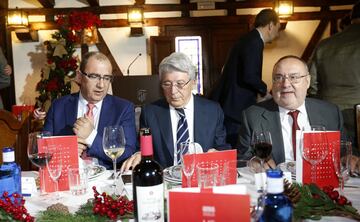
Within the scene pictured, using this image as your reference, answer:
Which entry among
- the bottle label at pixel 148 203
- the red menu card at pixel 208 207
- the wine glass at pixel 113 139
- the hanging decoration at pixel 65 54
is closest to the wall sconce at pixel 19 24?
the hanging decoration at pixel 65 54

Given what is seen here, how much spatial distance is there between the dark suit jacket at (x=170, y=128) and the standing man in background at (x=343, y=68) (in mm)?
960

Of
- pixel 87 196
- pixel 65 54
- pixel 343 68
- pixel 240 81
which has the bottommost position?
pixel 87 196

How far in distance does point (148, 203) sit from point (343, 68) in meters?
2.13

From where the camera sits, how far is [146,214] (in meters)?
1.10

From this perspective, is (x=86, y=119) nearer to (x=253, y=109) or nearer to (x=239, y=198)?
(x=253, y=109)

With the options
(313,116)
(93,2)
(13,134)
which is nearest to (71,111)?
(13,134)

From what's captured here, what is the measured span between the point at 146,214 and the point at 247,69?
8.42 feet

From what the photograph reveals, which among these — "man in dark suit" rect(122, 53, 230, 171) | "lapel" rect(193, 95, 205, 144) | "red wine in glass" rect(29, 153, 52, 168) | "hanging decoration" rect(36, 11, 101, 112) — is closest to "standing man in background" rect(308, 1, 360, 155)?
"man in dark suit" rect(122, 53, 230, 171)

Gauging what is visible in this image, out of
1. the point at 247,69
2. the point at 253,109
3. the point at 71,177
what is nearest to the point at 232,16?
the point at 247,69

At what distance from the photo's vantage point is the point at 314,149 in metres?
1.52

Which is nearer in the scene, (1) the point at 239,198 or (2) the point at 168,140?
(1) the point at 239,198

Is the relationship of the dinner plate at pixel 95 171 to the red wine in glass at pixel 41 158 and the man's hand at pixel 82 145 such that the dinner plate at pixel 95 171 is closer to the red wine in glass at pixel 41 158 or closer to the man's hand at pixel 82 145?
the man's hand at pixel 82 145

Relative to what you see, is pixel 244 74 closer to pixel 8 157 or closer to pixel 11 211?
pixel 8 157

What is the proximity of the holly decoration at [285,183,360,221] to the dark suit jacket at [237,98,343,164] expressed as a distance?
2.37 ft
